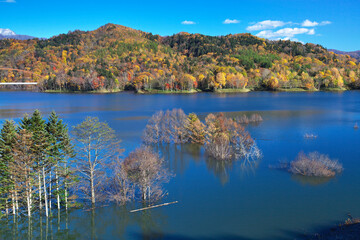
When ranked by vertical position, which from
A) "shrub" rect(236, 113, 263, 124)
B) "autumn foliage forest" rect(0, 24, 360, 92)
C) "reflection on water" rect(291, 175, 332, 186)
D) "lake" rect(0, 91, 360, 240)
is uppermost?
"autumn foliage forest" rect(0, 24, 360, 92)

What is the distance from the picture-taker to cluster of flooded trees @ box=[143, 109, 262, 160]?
2944 centimetres

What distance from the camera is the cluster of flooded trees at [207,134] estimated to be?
29.4 m

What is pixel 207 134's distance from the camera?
33.8m

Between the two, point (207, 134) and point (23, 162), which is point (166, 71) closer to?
point (207, 134)

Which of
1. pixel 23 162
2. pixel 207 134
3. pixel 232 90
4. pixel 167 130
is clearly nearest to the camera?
pixel 23 162

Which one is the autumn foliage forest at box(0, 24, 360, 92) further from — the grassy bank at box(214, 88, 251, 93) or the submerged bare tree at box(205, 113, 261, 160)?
the submerged bare tree at box(205, 113, 261, 160)

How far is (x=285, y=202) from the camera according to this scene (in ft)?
63.8

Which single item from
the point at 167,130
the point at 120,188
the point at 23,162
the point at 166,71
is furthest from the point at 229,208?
the point at 166,71

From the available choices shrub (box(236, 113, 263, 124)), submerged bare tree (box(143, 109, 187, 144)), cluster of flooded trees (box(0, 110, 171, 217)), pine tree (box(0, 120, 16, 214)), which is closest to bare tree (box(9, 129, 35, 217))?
cluster of flooded trees (box(0, 110, 171, 217))

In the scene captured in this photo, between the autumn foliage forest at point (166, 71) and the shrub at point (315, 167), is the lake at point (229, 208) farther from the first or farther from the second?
the autumn foliage forest at point (166, 71)

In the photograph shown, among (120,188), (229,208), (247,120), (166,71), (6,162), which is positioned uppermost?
(166,71)

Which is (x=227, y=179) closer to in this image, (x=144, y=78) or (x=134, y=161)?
(x=134, y=161)

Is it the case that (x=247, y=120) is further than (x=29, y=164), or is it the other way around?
(x=247, y=120)

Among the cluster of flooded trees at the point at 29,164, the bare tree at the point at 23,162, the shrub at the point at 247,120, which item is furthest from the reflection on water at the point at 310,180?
the shrub at the point at 247,120
